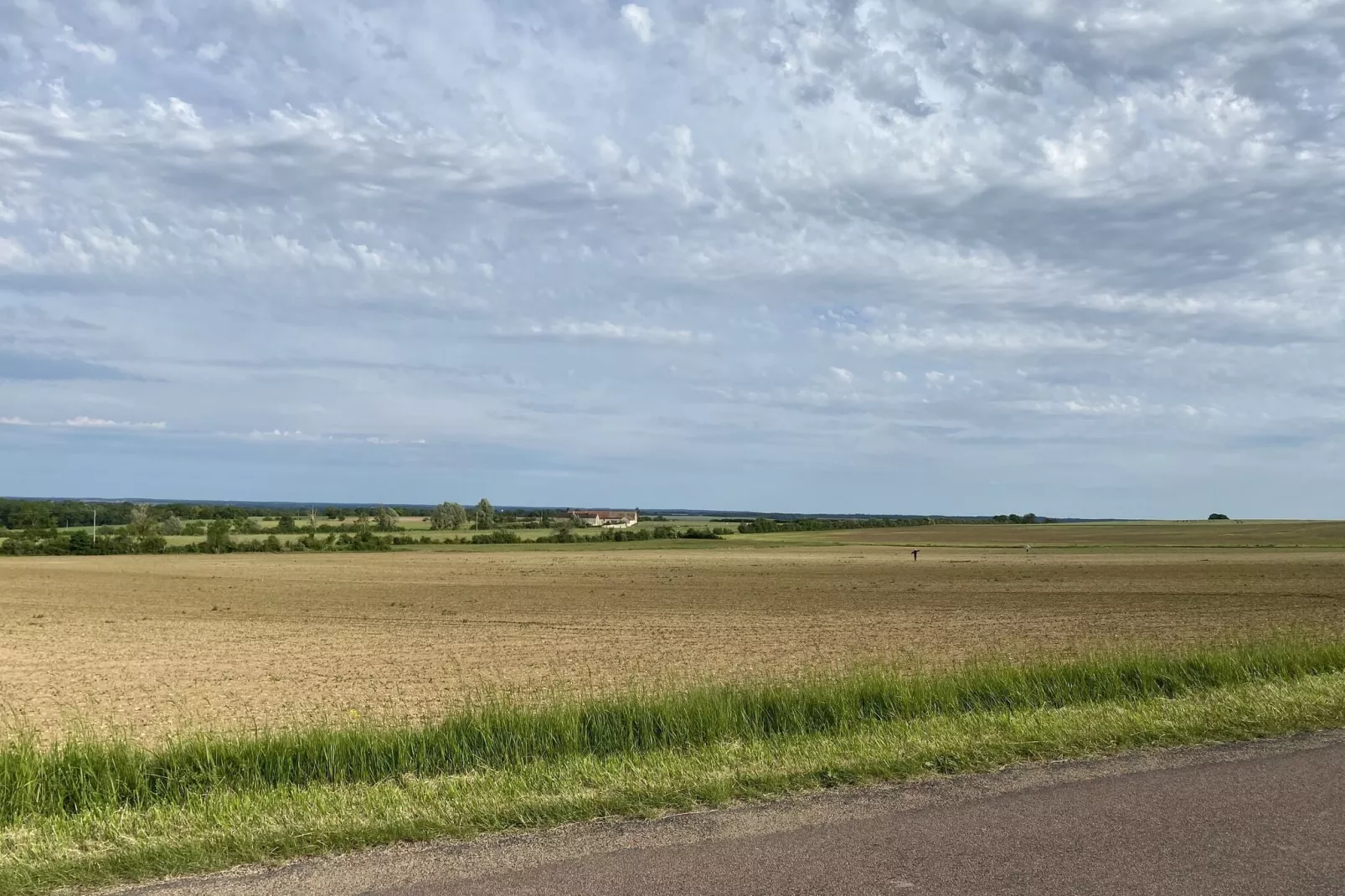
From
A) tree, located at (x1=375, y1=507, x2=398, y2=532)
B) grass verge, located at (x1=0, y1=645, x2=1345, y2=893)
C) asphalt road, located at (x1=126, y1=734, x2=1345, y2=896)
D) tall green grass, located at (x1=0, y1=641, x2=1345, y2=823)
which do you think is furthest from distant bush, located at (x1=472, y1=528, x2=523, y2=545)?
asphalt road, located at (x1=126, y1=734, x2=1345, y2=896)

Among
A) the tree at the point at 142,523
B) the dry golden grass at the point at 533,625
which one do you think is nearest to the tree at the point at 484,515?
the tree at the point at 142,523

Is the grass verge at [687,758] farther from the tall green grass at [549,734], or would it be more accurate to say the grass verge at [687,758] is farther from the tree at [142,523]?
the tree at [142,523]

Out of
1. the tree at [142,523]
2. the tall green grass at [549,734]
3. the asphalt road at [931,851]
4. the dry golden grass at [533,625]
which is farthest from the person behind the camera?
the tree at [142,523]

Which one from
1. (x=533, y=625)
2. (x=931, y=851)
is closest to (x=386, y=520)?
(x=533, y=625)

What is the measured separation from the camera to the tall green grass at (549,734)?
8.02 metres

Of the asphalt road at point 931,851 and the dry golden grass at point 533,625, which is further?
the dry golden grass at point 533,625

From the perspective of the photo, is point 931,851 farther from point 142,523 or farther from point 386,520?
point 386,520

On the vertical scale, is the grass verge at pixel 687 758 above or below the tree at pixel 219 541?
above

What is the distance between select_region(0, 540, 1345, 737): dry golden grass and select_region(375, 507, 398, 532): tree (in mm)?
91640

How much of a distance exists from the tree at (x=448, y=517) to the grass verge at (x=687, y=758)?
579 feet

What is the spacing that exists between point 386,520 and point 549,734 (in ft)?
576

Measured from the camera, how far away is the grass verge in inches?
239

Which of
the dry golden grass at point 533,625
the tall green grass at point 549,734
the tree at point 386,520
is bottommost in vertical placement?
the dry golden grass at point 533,625

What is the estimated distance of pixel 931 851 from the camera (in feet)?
18.7
